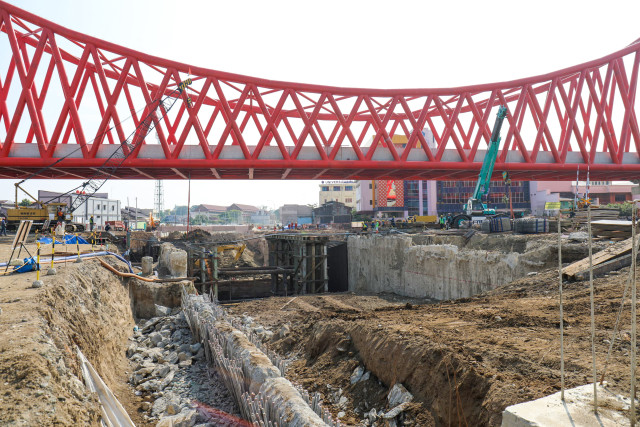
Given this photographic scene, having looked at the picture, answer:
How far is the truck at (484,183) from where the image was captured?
83.7ft

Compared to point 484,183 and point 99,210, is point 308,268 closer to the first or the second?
point 484,183

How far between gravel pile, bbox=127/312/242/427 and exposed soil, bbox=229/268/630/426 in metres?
1.59

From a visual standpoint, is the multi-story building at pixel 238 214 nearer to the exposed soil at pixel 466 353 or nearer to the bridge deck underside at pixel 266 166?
the bridge deck underside at pixel 266 166

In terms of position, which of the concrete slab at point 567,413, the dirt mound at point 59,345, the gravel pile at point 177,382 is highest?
the concrete slab at point 567,413

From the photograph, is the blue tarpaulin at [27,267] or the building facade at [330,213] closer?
the blue tarpaulin at [27,267]

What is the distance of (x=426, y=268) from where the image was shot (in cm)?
1784

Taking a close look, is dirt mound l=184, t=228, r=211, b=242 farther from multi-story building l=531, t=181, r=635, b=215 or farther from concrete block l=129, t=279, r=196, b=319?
multi-story building l=531, t=181, r=635, b=215

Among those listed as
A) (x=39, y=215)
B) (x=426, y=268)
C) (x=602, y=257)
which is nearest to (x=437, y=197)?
(x=426, y=268)


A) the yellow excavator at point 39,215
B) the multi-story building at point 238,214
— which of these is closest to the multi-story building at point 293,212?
the multi-story building at point 238,214

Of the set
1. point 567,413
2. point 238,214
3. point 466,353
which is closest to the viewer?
point 567,413

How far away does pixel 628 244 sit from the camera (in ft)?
31.9

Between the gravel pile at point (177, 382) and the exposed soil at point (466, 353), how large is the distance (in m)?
1.59

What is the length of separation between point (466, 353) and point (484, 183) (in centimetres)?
2308

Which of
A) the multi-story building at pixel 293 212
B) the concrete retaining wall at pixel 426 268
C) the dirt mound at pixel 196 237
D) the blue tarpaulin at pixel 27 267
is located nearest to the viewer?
the blue tarpaulin at pixel 27 267
